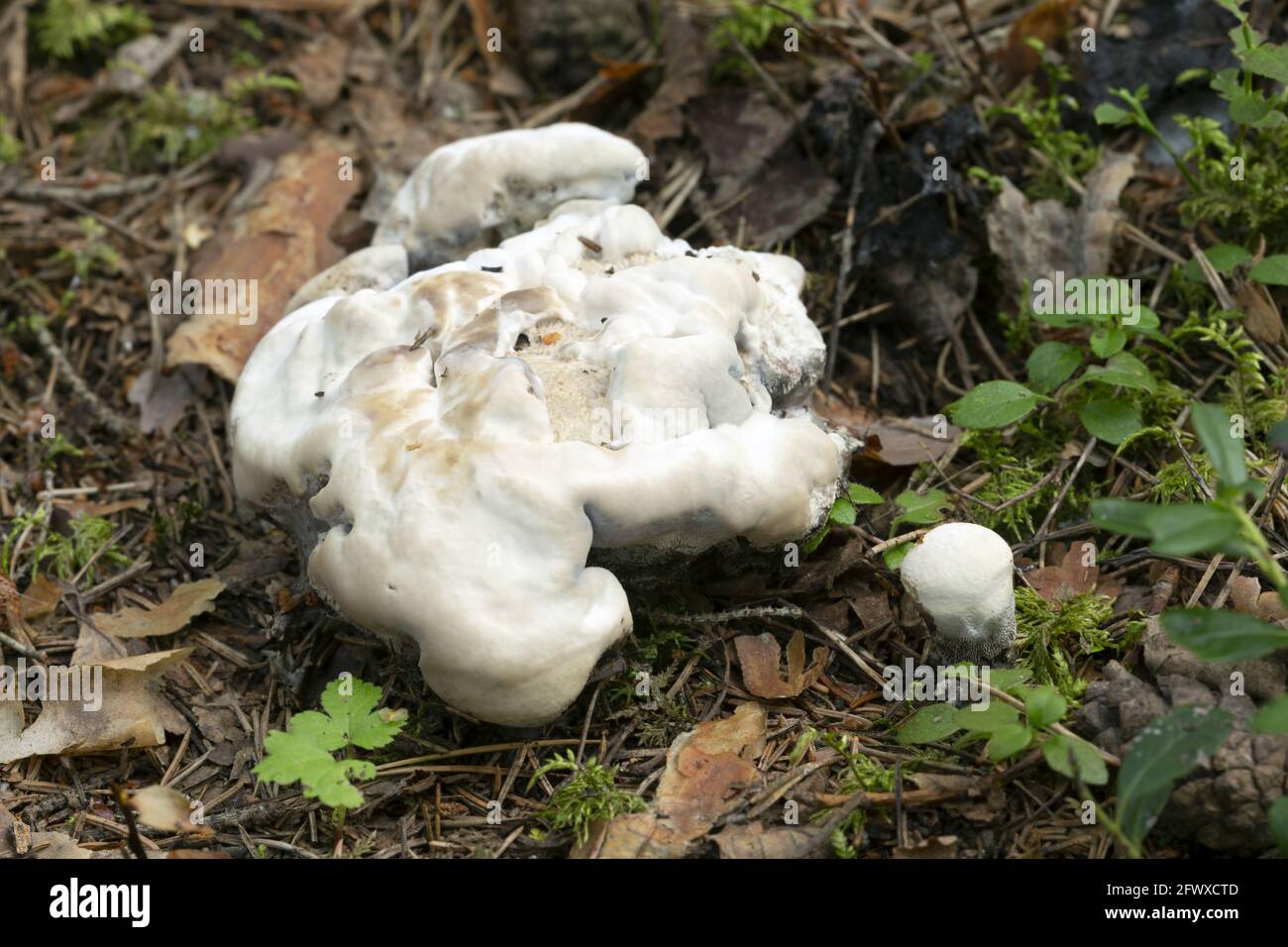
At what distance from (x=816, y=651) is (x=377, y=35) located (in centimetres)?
381

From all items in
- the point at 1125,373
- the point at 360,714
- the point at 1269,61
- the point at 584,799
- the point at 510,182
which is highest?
the point at 1269,61

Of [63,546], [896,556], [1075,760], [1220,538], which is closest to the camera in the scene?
[1220,538]

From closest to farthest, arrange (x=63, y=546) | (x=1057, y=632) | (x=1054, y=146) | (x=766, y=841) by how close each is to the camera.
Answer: (x=766, y=841) < (x=1057, y=632) < (x=63, y=546) < (x=1054, y=146)

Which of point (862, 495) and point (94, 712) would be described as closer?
point (94, 712)

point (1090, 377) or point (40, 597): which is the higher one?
point (1090, 377)

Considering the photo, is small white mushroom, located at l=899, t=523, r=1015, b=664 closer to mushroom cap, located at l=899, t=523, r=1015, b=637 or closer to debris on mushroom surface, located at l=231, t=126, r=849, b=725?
mushroom cap, located at l=899, t=523, r=1015, b=637

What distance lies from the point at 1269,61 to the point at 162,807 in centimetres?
372

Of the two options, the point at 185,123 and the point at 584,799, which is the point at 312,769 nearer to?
the point at 584,799

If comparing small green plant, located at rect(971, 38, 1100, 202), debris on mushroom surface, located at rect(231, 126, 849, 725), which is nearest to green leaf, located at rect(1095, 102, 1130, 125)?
small green plant, located at rect(971, 38, 1100, 202)

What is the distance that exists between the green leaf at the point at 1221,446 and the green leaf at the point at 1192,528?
0.07m

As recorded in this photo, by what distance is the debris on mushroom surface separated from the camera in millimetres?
2820

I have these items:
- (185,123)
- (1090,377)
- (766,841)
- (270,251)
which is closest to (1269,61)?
(1090,377)

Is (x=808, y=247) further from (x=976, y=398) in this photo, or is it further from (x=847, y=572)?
(x=847, y=572)

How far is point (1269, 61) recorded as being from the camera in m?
3.42
